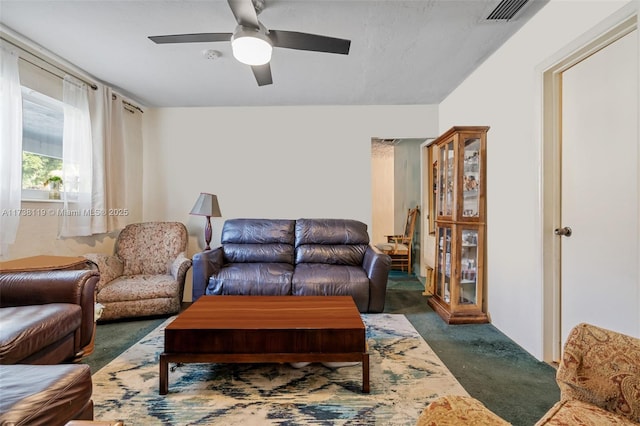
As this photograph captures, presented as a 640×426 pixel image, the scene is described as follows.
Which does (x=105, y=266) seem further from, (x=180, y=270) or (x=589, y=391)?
(x=589, y=391)

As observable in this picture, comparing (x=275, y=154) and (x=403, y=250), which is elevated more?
(x=275, y=154)

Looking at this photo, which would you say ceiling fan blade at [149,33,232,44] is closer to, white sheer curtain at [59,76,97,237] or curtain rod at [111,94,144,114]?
white sheer curtain at [59,76,97,237]

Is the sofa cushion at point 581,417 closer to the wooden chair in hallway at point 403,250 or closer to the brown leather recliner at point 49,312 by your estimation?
the brown leather recliner at point 49,312

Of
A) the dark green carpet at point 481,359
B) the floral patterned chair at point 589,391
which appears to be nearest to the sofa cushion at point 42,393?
the dark green carpet at point 481,359

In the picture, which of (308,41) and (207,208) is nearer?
(308,41)

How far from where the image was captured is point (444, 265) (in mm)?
2900

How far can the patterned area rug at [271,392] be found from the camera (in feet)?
4.68

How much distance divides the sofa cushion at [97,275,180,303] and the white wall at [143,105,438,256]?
898 mm

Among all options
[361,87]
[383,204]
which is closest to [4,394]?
[361,87]

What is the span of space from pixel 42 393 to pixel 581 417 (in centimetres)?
171

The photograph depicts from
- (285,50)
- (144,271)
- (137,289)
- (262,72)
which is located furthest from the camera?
(144,271)

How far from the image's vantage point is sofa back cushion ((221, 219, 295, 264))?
3197 millimetres

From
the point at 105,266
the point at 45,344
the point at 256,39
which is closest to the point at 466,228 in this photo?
the point at 256,39

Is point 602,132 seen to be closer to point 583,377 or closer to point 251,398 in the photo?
point 583,377
